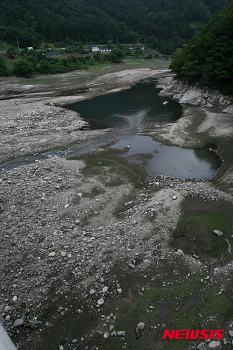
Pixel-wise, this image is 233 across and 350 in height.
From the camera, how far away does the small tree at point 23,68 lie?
203 ft

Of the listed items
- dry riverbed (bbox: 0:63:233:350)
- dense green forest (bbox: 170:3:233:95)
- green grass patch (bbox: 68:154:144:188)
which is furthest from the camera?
dense green forest (bbox: 170:3:233:95)

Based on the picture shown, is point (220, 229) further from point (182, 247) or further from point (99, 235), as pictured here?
point (99, 235)

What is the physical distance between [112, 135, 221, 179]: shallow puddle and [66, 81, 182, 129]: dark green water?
7.09m

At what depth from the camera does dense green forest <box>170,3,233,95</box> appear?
42.4 meters

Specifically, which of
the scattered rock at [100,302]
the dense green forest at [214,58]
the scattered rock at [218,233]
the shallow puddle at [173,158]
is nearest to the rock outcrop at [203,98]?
the dense green forest at [214,58]

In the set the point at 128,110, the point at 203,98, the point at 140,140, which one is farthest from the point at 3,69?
the point at 203,98

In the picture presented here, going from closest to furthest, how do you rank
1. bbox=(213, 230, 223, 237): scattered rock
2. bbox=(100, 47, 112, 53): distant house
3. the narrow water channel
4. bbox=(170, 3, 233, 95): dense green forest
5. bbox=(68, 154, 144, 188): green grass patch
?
bbox=(213, 230, 223, 237): scattered rock, bbox=(68, 154, 144, 188): green grass patch, the narrow water channel, bbox=(170, 3, 233, 95): dense green forest, bbox=(100, 47, 112, 53): distant house

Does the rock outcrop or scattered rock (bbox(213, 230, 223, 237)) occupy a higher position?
the rock outcrop

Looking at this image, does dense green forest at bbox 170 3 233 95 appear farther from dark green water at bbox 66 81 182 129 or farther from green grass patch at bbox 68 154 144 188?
green grass patch at bbox 68 154 144 188

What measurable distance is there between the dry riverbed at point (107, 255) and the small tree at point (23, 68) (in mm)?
47555

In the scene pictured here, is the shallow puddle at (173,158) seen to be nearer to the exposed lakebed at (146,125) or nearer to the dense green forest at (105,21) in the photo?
the exposed lakebed at (146,125)

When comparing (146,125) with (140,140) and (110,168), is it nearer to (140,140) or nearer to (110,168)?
(140,140)

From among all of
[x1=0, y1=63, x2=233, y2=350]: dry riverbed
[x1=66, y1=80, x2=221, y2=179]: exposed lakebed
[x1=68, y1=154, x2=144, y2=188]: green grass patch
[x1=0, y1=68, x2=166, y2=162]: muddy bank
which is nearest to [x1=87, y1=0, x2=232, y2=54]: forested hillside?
[x1=66, y1=80, x2=221, y2=179]: exposed lakebed

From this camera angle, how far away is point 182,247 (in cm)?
1469
